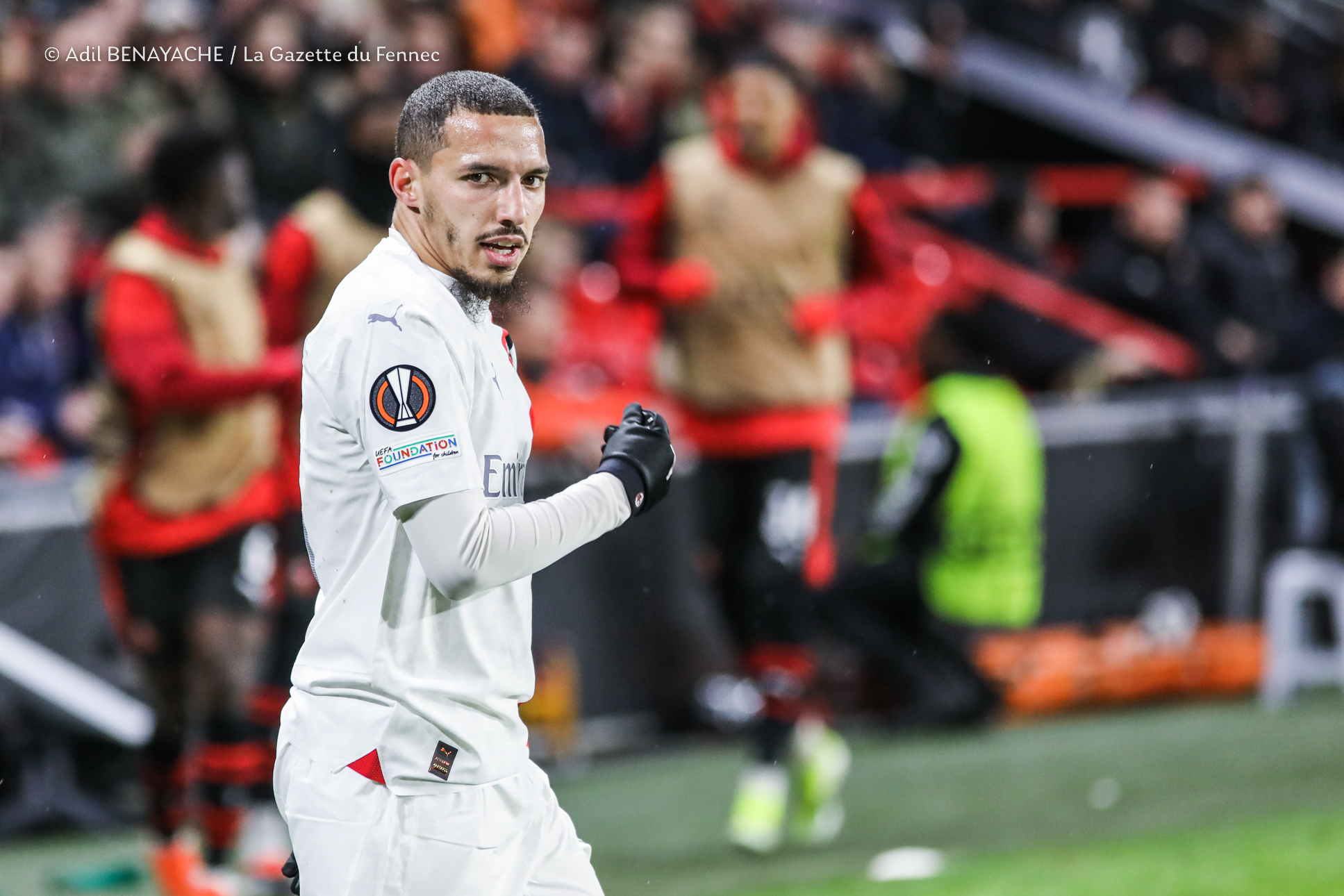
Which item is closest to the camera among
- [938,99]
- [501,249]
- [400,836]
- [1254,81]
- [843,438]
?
[400,836]

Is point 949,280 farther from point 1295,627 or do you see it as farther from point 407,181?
point 407,181

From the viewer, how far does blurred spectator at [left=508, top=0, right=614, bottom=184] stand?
11047 mm

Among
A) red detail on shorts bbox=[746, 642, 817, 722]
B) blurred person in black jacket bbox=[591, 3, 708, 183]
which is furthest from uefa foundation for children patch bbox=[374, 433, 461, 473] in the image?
blurred person in black jacket bbox=[591, 3, 708, 183]

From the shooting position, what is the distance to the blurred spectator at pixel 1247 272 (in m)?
11.2

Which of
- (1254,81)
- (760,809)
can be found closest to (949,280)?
(760,809)

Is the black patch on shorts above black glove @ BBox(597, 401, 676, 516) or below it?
below

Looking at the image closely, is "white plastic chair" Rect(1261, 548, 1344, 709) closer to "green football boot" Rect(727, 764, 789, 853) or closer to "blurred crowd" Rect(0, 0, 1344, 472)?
"blurred crowd" Rect(0, 0, 1344, 472)

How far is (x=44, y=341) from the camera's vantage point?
840 centimetres

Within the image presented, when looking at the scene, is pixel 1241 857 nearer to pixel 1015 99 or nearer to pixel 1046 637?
pixel 1046 637

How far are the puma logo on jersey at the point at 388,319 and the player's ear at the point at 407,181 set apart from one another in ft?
0.84

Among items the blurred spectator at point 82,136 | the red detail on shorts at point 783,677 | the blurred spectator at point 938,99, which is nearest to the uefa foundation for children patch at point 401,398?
the red detail on shorts at point 783,677

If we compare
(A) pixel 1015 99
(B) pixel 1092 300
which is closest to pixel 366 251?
(B) pixel 1092 300

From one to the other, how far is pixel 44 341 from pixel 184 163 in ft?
9.17

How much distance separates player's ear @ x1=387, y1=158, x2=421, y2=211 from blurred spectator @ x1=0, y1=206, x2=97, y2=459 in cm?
540
